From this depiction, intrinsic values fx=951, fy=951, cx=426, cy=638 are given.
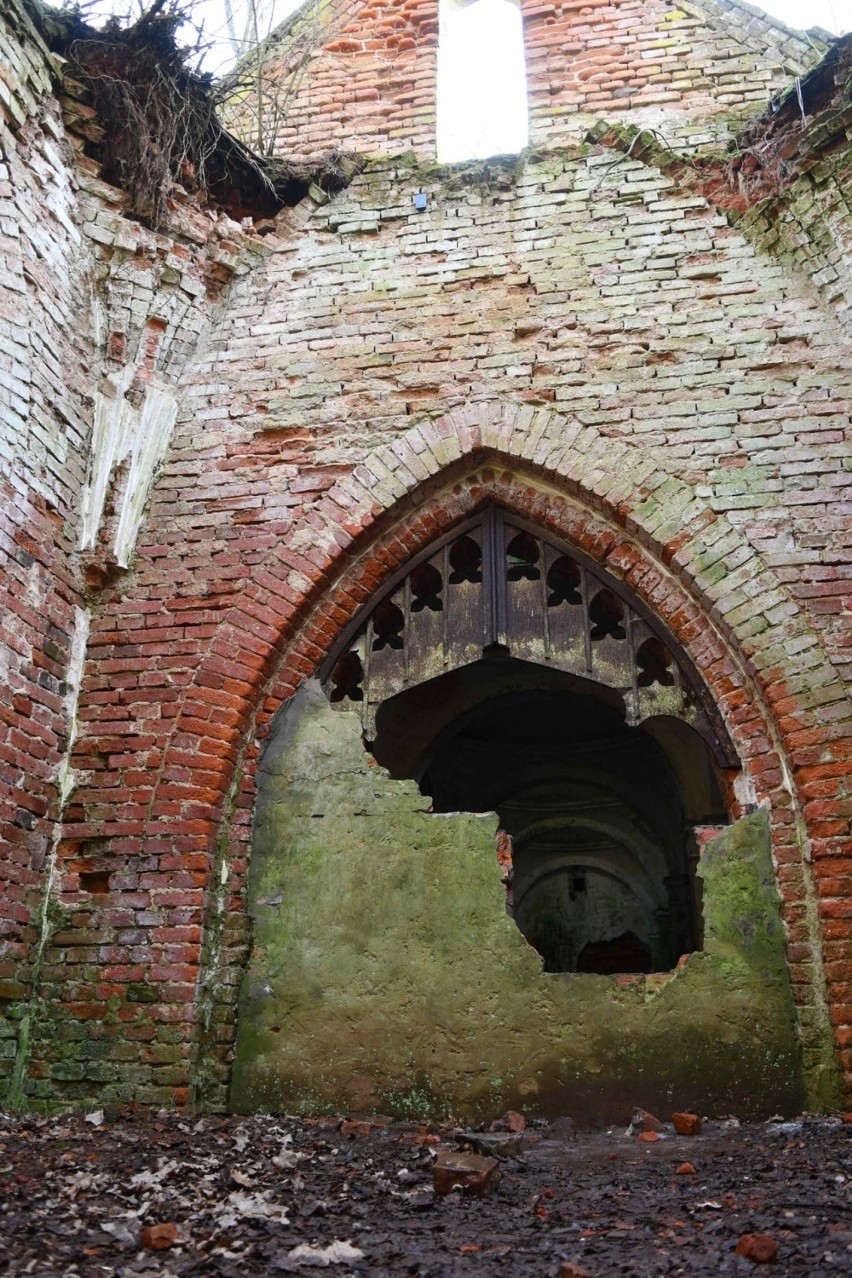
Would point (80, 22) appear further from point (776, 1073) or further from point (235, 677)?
point (776, 1073)

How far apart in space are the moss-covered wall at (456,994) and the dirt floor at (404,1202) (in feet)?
0.94

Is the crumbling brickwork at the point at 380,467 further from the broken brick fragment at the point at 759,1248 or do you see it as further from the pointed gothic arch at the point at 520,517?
the broken brick fragment at the point at 759,1248

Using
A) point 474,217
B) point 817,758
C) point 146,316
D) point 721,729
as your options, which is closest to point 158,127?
point 146,316

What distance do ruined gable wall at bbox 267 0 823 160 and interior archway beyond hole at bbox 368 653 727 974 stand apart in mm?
3755

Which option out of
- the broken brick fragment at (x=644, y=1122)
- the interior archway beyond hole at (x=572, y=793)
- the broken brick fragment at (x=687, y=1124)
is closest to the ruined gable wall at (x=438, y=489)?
the broken brick fragment at (x=687, y=1124)

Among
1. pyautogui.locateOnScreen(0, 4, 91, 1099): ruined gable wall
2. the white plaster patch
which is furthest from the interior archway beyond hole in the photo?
pyautogui.locateOnScreen(0, 4, 91, 1099): ruined gable wall

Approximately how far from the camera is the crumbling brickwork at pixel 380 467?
441 cm

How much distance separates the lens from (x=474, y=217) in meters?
5.81

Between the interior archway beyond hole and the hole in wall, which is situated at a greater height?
the interior archway beyond hole

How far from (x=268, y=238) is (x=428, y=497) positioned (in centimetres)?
209

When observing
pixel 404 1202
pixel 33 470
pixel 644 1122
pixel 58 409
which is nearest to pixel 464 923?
pixel 644 1122

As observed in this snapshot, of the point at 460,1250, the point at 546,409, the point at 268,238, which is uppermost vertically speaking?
the point at 268,238

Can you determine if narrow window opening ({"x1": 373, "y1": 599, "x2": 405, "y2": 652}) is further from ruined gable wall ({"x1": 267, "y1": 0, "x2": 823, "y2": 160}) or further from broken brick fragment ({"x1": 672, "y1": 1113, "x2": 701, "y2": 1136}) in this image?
ruined gable wall ({"x1": 267, "y1": 0, "x2": 823, "y2": 160})

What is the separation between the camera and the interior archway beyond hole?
7141 millimetres
